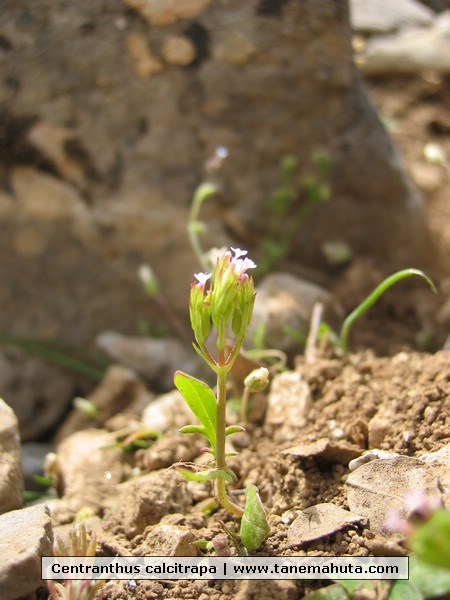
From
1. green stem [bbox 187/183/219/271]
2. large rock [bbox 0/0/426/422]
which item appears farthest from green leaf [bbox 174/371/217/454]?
large rock [bbox 0/0/426/422]

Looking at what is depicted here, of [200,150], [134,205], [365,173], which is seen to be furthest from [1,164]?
[365,173]

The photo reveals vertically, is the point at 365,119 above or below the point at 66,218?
above

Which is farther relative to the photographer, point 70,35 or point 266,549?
point 70,35

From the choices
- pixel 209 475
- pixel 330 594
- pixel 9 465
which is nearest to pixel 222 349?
pixel 209 475

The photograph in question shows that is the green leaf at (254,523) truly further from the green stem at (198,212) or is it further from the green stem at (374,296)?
the green stem at (198,212)

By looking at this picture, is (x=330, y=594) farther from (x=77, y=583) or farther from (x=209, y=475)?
(x=77, y=583)

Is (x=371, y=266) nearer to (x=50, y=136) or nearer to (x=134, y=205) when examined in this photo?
(x=134, y=205)
